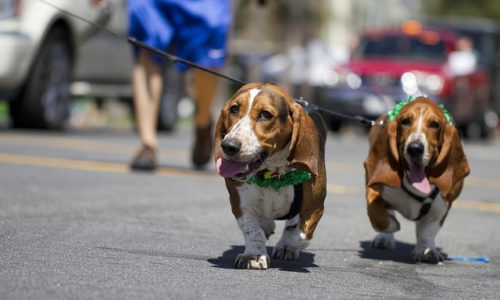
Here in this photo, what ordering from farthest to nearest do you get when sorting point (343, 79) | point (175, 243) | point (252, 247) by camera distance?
1. point (343, 79)
2. point (175, 243)
3. point (252, 247)

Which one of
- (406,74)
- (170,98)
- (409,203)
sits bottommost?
(409,203)

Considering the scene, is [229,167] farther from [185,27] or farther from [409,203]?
[185,27]

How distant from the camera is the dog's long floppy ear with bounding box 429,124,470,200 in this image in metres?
5.05

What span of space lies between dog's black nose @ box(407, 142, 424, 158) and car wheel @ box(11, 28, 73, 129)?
637 cm

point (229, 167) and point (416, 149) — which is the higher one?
point (416, 149)

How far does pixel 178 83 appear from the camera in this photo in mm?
14172

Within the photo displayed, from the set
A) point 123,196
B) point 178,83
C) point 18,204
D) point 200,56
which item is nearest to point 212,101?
point 200,56

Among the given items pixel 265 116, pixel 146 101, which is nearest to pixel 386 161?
pixel 265 116

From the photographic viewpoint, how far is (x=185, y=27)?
826 cm

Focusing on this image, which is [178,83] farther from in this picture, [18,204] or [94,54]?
[18,204]

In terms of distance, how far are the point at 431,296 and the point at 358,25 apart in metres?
54.2

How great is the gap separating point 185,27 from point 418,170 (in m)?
3.59

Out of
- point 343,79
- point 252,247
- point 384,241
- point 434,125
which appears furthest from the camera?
point 343,79

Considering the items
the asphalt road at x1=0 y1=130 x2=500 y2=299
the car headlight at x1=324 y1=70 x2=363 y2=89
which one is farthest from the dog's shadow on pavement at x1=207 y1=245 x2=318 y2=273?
the car headlight at x1=324 y1=70 x2=363 y2=89
